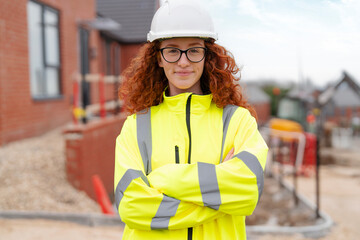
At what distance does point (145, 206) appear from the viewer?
1.69m

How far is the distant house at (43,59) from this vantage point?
664cm

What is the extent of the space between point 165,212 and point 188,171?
0.66ft

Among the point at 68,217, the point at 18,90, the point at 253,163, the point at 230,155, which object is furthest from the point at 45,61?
the point at 253,163

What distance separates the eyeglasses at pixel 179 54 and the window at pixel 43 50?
6511mm

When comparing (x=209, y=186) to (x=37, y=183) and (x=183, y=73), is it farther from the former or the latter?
(x=37, y=183)

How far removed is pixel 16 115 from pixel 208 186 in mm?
6000

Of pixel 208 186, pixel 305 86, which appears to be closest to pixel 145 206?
pixel 208 186

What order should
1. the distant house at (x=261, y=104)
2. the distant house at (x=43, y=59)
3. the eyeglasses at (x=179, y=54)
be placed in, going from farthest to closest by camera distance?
the distant house at (x=261, y=104) → the distant house at (x=43, y=59) → the eyeglasses at (x=179, y=54)

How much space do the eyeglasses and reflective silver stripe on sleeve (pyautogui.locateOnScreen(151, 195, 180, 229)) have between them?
62cm

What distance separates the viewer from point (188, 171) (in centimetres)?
167

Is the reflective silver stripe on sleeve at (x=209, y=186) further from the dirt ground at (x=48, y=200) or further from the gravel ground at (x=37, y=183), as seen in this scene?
the gravel ground at (x=37, y=183)

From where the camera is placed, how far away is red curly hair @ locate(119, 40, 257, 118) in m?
1.89

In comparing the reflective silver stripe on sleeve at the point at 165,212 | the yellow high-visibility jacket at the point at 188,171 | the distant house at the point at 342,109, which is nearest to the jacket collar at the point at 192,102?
the yellow high-visibility jacket at the point at 188,171

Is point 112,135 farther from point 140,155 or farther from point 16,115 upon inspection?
point 140,155
